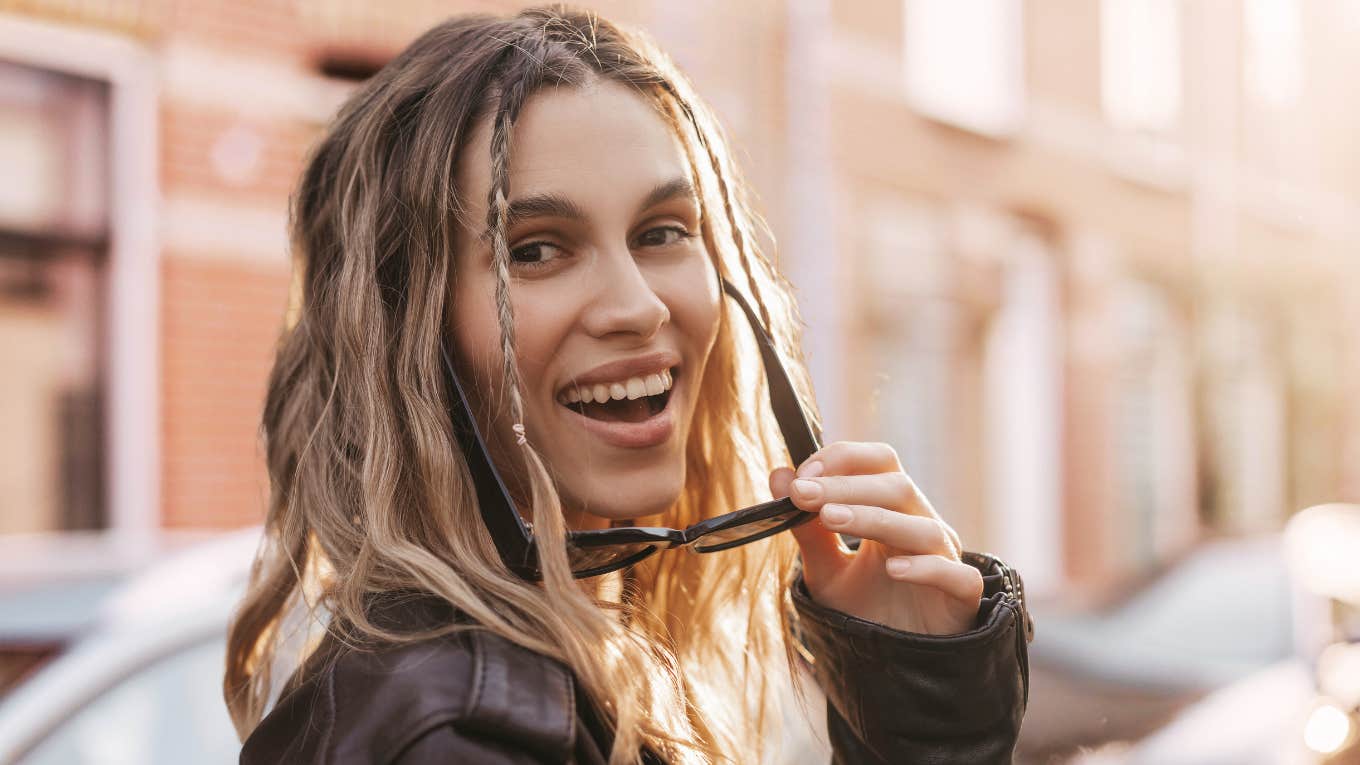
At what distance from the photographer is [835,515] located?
1365 millimetres

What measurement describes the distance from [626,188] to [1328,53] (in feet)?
32.8

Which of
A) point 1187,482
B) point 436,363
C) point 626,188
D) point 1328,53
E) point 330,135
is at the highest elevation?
point 1328,53

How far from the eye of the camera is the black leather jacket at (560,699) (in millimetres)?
1038

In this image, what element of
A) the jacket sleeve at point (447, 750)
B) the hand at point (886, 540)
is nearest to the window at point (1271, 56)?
the hand at point (886, 540)

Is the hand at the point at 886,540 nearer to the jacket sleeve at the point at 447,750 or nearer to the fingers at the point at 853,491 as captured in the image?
the fingers at the point at 853,491

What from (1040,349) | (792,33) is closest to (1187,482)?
(1040,349)

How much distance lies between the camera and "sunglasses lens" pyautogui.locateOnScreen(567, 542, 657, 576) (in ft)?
4.51

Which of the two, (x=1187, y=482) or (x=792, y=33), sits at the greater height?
(x=792, y=33)

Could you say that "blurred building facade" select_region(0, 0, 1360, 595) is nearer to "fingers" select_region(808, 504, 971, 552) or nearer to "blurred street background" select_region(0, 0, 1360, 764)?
"blurred street background" select_region(0, 0, 1360, 764)

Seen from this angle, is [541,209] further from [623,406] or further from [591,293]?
[623,406]

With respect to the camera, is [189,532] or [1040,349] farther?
[1040,349]

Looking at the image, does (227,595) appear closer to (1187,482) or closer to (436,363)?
(436,363)

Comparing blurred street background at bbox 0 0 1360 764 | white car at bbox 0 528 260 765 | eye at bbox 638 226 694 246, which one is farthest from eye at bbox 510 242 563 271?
white car at bbox 0 528 260 765

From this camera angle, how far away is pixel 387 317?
1458 millimetres
